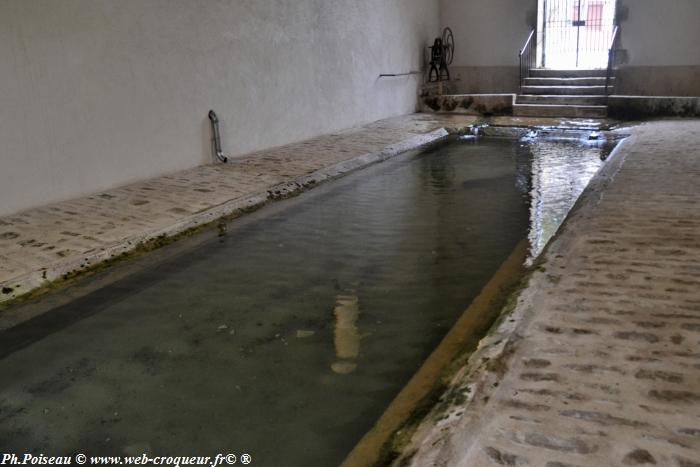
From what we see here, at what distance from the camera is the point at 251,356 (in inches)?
142

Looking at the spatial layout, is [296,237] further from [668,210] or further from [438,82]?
[438,82]

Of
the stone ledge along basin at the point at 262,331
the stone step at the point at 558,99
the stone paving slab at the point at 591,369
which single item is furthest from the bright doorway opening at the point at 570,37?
the stone paving slab at the point at 591,369

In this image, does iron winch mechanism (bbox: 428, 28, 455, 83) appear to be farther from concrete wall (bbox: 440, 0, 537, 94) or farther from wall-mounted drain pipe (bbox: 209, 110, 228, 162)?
wall-mounted drain pipe (bbox: 209, 110, 228, 162)

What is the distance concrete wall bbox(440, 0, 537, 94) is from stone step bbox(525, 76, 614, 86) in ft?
2.13

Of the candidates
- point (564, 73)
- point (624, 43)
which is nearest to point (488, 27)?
point (564, 73)

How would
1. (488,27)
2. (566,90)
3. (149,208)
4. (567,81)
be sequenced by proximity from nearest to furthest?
1. (149,208)
2. (566,90)
3. (567,81)
4. (488,27)

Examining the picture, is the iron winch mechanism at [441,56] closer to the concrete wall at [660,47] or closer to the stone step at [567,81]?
the stone step at [567,81]

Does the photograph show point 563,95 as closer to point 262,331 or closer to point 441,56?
point 441,56

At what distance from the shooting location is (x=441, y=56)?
14.9 meters

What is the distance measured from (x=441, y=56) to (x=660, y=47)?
4762mm

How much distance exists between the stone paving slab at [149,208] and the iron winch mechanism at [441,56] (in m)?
5.70

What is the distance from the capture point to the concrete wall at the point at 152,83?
6.01 metres

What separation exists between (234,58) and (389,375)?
647cm

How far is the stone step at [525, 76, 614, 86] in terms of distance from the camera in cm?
1405
